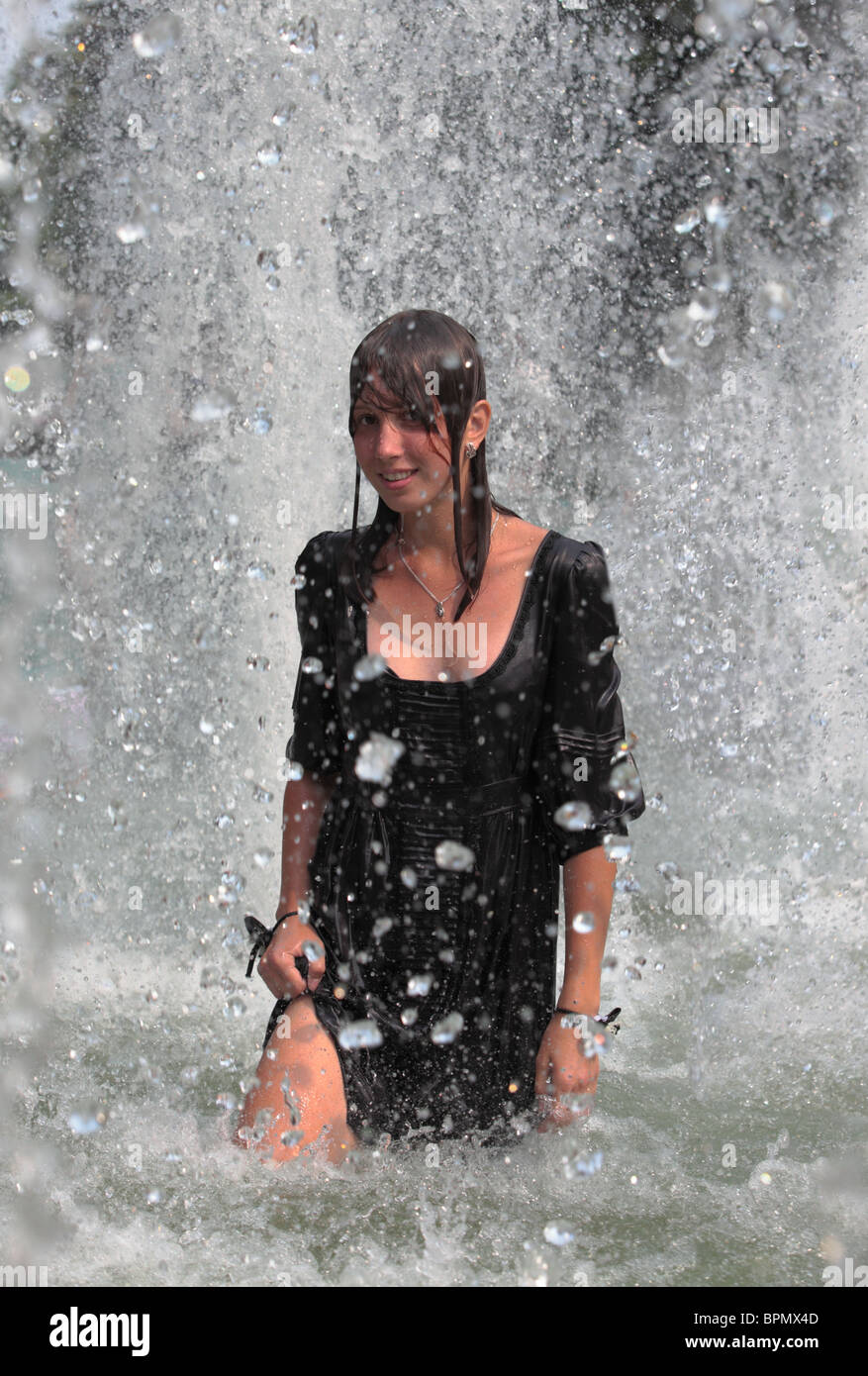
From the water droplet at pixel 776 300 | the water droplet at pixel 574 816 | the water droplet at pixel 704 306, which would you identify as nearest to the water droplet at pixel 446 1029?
the water droplet at pixel 574 816

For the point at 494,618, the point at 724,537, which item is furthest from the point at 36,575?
the point at 494,618

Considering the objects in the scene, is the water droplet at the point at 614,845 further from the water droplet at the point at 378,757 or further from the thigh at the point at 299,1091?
the thigh at the point at 299,1091

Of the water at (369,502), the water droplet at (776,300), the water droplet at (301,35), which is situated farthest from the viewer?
the water droplet at (776,300)

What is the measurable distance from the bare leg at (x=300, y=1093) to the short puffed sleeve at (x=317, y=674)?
16.9 inches

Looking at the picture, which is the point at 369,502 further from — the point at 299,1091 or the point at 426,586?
the point at 299,1091

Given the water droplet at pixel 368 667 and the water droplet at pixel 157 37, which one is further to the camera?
the water droplet at pixel 157 37

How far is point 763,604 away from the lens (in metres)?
5.61

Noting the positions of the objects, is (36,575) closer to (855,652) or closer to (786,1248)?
(855,652)

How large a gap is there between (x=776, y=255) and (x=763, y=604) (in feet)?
6.26

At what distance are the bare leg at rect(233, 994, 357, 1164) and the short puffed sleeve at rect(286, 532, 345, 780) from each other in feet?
1.40

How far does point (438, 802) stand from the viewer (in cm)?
225

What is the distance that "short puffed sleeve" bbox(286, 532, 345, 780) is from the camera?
232 cm

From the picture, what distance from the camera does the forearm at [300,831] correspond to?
2.34m

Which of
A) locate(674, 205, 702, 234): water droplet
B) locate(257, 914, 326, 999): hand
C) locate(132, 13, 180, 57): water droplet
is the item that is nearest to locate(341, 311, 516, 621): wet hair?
locate(257, 914, 326, 999): hand
